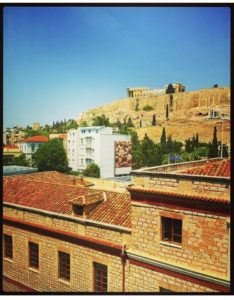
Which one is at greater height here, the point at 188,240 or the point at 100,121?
the point at 100,121

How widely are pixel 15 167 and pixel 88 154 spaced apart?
7.89 metres

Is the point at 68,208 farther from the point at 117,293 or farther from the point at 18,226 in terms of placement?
the point at 117,293

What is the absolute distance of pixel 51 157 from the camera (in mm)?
16906

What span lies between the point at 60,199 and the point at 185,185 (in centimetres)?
439

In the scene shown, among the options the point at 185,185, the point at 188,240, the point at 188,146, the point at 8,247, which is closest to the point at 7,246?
the point at 8,247

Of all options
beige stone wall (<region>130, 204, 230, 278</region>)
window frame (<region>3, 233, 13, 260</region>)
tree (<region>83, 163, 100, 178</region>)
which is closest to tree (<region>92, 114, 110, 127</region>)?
tree (<region>83, 163, 100, 178</region>)

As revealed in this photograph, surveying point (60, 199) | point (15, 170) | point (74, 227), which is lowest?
point (74, 227)

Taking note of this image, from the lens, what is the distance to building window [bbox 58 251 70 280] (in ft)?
25.9

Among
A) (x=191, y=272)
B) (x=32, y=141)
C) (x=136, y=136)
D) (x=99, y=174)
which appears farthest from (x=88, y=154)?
(x=191, y=272)

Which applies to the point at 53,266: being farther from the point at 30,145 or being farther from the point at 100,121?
the point at 100,121

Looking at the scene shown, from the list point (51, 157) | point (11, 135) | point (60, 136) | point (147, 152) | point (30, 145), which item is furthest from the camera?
point (147, 152)

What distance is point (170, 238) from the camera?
6492mm

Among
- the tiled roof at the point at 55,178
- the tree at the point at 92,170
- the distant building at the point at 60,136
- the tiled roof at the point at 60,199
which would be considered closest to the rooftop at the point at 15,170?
the tiled roof at the point at 55,178

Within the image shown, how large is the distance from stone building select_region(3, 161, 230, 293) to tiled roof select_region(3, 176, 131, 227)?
0.03 m
